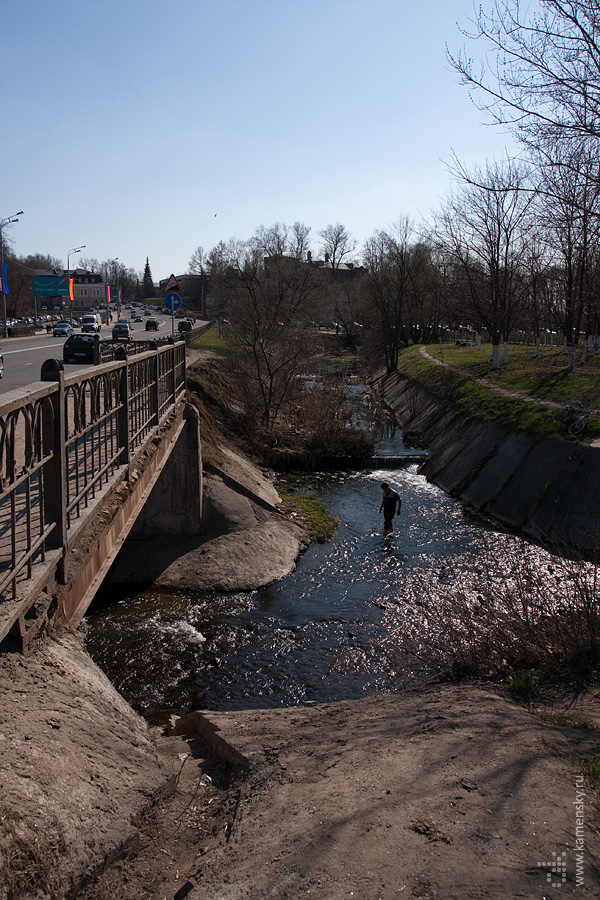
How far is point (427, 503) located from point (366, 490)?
240 centimetres

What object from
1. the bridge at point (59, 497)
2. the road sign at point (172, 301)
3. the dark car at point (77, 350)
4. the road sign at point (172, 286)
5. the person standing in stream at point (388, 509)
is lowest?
the person standing in stream at point (388, 509)

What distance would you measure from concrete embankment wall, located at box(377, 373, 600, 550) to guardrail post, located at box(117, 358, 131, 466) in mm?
9101

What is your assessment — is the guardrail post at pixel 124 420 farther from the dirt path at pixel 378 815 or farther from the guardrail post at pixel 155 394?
the guardrail post at pixel 155 394

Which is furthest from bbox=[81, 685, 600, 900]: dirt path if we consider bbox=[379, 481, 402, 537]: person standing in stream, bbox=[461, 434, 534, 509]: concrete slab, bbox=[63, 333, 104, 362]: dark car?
bbox=[63, 333, 104, 362]: dark car

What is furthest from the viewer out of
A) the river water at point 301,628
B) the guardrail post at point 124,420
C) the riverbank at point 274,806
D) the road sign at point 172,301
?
the road sign at point 172,301

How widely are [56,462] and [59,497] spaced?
260 mm

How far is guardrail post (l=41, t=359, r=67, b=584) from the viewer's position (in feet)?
14.9

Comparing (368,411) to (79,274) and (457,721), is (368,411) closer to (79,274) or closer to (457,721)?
(457,721)

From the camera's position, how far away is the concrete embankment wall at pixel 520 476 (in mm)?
17344

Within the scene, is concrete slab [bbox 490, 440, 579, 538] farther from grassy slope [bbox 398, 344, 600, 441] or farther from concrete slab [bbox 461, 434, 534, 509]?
grassy slope [bbox 398, 344, 600, 441]

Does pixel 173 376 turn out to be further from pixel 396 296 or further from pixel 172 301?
pixel 396 296

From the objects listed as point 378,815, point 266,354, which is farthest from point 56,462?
point 266,354

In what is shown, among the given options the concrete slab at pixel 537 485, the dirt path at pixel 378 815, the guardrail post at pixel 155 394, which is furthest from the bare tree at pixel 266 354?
the dirt path at pixel 378 815

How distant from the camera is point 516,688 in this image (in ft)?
23.5
